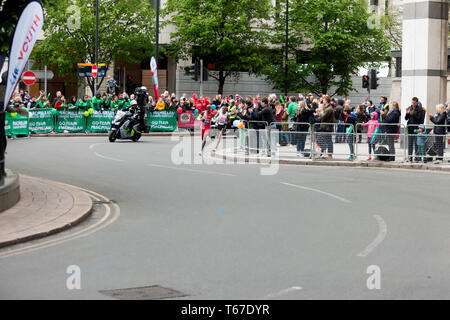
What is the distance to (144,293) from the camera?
23.6ft

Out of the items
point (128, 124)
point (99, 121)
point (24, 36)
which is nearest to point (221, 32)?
point (99, 121)

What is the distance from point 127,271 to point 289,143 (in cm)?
1537

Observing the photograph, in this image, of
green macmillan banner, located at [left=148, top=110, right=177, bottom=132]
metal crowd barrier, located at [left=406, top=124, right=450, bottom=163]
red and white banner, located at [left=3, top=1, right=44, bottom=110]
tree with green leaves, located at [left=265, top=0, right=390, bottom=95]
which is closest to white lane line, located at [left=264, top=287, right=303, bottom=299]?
red and white banner, located at [left=3, top=1, right=44, bottom=110]

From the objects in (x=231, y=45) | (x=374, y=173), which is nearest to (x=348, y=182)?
(x=374, y=173)

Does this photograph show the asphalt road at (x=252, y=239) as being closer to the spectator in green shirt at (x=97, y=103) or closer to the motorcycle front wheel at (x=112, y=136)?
the motorcycle front wheel at (x=112, y=136)

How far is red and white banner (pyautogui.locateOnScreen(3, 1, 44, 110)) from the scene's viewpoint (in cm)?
1155

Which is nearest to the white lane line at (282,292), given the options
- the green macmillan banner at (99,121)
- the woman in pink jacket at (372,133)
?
the woman in pink jacket at (372,133)

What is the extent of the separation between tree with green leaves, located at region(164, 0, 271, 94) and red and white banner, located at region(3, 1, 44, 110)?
41.1 metres

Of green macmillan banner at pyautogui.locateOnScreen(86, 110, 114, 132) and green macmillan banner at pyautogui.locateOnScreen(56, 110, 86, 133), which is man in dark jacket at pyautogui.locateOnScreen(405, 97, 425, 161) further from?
green macmillan banner at pyautogui.locateOnScreen(56, 110, 86, 133)

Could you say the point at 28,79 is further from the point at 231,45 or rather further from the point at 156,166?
the point at 231,45

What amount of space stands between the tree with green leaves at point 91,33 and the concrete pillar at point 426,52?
89.8 ft

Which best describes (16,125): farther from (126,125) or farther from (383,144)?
(383,144)

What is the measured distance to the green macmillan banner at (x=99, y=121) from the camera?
34.8 meters

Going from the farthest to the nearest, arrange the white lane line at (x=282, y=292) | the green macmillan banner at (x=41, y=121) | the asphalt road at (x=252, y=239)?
the green macmillan banner at (x=41, y=121) → the asphalt road at (x=252, y=239) → the white lane line at (x=282, y=292)
